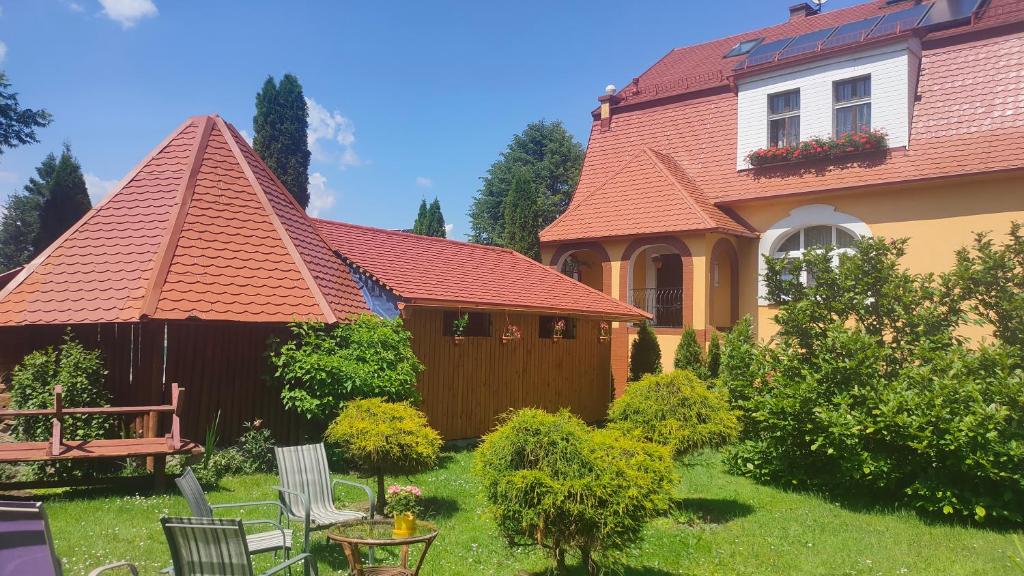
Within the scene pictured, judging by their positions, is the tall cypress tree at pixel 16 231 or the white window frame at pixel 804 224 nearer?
the white window frame at pixel 804 224

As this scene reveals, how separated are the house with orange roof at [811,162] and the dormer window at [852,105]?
3cm

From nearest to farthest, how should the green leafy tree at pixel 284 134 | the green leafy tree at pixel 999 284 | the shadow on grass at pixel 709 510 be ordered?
1. the shadow on grass at pixel 709 510
2. the green leafy tree at pixel 999 284
3. the green leafy tree at pixel 284 134

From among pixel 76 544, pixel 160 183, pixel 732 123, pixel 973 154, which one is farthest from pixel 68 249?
pixel 973 154

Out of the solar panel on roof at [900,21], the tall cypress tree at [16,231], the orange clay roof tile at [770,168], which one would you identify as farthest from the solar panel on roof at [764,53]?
the tall cypress tree at [16,231]

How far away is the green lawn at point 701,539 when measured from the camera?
245 inches

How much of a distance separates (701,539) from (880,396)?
10.3 ft

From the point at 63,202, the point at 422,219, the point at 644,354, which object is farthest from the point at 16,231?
the point at 644,354

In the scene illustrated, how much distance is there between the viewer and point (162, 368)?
30.9 feet

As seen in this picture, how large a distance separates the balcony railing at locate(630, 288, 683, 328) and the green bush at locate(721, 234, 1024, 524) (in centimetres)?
782

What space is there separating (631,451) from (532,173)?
121 ft

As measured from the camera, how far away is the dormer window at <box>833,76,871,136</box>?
16.8 metres

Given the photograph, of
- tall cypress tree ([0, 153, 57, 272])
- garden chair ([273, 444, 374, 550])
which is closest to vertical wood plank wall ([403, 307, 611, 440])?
garden chair ([273, 444, 374, 550])

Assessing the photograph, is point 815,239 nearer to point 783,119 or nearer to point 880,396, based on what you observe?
point 783,119

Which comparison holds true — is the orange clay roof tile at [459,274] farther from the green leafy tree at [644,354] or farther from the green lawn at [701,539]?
the green lawn at [701,539]
